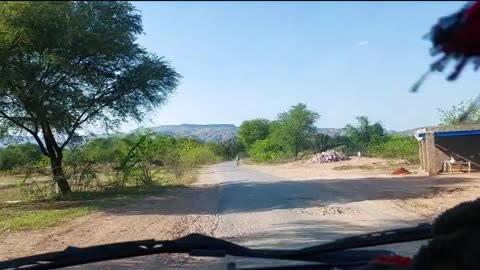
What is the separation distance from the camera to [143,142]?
29.9m

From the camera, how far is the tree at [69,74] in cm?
1967

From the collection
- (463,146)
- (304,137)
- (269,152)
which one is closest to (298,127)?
(304,137)

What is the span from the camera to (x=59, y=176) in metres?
24.2

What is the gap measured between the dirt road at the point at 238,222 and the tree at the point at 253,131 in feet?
332

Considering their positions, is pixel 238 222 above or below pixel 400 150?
below

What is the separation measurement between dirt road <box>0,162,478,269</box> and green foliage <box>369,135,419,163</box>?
2696 cm

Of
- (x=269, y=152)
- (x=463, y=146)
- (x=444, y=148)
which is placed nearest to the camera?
(x=444, y=148)

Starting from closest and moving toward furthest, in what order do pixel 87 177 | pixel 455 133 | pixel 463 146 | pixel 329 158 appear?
pixel 87 177 < pixel 455 133 < pixel 463 146 < pixel 329 158

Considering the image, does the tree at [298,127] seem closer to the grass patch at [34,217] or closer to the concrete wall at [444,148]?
the concrete wall at [444,148]

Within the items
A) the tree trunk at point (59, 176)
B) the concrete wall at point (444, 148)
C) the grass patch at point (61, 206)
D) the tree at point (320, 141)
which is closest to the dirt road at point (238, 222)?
the grass patch at point (61, 206)

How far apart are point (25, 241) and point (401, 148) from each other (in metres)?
44.2

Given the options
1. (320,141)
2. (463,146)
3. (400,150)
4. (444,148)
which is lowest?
(444,148)

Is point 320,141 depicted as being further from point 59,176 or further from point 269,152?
point 59,176

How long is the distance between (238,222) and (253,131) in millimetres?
110135
